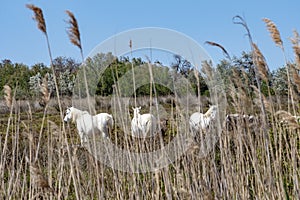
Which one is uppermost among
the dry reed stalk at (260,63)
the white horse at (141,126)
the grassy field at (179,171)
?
the dry reed stalk at (260,63)

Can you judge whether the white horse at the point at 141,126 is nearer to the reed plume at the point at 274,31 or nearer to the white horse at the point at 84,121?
the white horse at the point at 84,121

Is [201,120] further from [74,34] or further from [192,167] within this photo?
[74,34]

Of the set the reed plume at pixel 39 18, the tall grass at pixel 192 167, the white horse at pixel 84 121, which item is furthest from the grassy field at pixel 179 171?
the reed plume at pixel 39 18

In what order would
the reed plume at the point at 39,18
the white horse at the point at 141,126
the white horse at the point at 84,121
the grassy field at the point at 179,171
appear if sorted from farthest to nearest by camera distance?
the white horse at the point at 141,126 → the white horse at the point at 84,121 → the grassy field at the point at 179,171 → the reed plume at the point at 39,18

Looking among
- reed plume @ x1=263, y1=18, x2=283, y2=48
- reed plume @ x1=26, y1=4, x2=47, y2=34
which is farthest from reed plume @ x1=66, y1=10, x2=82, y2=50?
reed plume @ x1=263, y1=18, x2=283, y2=48

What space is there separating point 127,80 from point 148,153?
868 millimetres

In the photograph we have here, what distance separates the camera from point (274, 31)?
6.21ft

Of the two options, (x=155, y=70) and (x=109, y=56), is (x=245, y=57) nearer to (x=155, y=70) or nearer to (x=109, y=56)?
(x=155, y=70)

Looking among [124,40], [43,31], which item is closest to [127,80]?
[124,40]

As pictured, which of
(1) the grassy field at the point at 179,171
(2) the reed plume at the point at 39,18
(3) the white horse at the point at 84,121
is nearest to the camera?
(2) the reed plume at the point at 39,18

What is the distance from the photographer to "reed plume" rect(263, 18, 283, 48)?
187cm

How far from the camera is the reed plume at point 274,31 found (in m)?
1.87

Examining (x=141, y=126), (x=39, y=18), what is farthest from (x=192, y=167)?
(x=39, y=18)

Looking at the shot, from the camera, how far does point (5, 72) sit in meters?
29.2
